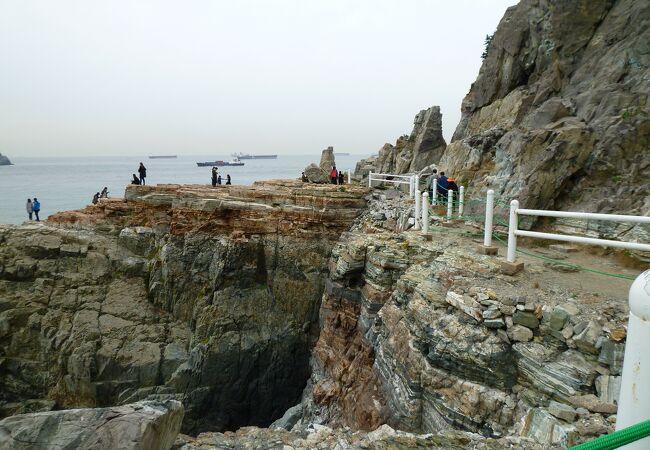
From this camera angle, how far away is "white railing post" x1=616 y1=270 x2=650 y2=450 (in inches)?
79.5

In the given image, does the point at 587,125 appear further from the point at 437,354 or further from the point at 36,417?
the point at 36,417

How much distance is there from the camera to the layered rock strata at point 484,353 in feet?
16.8

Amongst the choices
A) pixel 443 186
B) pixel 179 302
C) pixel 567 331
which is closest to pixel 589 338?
pixel 567 331

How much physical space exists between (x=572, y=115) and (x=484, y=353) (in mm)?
10028

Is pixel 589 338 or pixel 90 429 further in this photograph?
pixel 589 338

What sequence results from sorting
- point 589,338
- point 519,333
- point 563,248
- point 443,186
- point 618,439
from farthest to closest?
point 443,186 < point 563,248 < point 519,333 < point 589,338 < point 618,439

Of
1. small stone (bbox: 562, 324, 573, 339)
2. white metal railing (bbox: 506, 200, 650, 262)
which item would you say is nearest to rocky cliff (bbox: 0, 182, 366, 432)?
white metal railing (bbox: 506, 200, 650, 262)

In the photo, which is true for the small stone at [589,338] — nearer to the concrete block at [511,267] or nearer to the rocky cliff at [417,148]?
the concrete block at [511,267]

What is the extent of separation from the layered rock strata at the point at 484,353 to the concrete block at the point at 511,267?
0.50 feet

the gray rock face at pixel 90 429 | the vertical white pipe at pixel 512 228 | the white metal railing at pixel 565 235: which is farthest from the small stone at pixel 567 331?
the gray rock face at pixel 90 429

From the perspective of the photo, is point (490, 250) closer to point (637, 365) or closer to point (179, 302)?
point (637, 365)

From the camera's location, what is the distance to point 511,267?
7.30 meters

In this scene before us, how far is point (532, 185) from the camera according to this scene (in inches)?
411

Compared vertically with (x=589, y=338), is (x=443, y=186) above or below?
above
